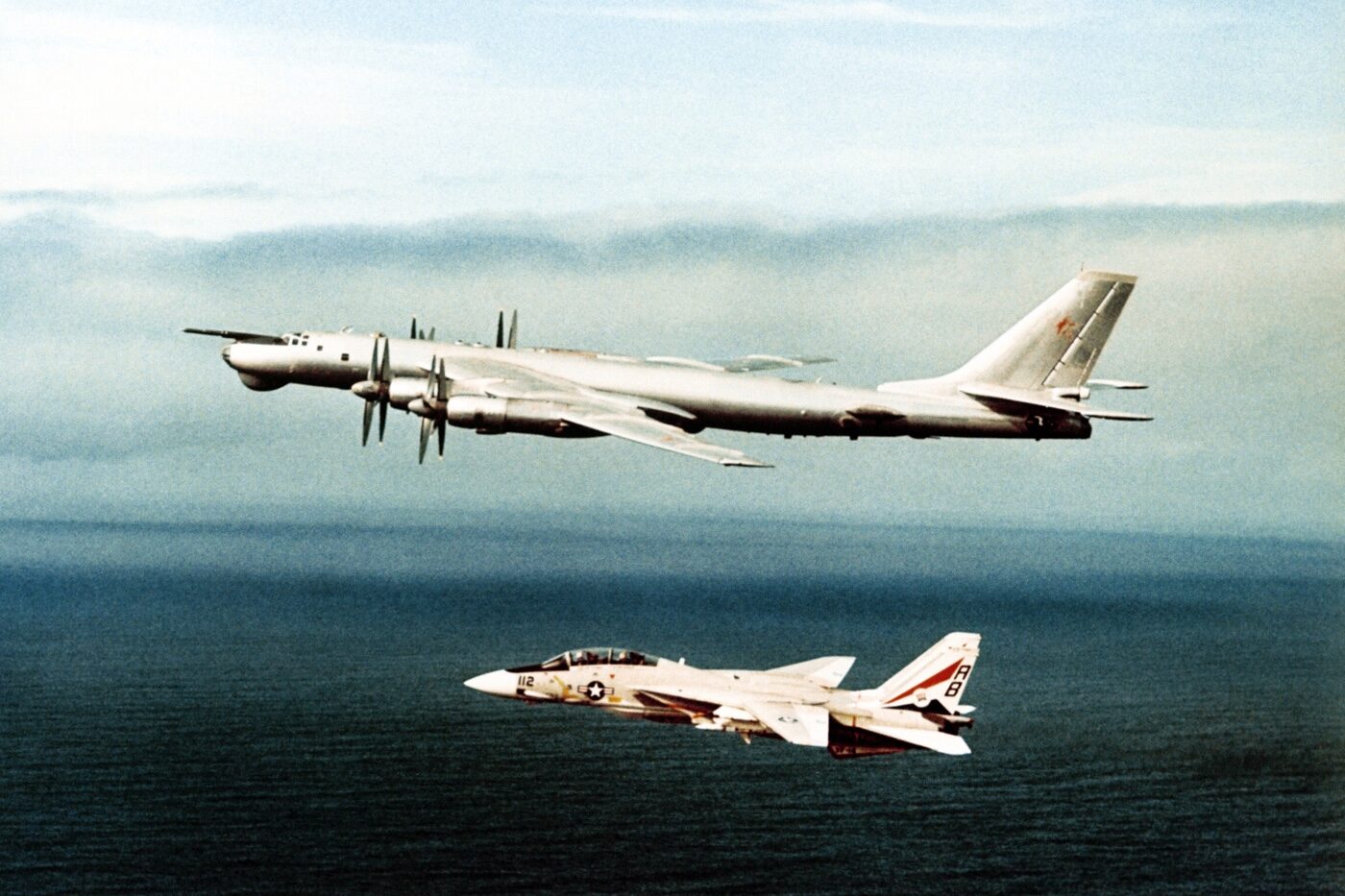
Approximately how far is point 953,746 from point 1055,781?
10306cm

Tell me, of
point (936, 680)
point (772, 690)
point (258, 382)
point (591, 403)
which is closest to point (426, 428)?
point (591, 403)

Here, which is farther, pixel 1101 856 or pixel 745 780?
pixel 745 780

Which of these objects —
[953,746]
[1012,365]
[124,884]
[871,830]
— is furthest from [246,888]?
[1012,365]

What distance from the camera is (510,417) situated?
192 ft

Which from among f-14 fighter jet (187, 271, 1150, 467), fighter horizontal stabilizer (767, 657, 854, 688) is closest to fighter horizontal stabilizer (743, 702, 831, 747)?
fighter horizontal stabilizer (767, 657, 854, 688)

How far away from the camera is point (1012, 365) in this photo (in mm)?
63750

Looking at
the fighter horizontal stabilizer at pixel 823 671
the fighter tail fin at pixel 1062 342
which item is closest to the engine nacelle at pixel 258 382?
the fighter tail fin at pixel 1062 342

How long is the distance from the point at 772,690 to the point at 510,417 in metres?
28.4

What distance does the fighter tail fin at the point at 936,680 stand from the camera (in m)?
82.7

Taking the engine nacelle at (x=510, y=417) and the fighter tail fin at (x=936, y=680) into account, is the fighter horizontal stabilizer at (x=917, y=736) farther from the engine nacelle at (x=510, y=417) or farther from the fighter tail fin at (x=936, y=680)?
the engine nacelle at (x=510, y=417)

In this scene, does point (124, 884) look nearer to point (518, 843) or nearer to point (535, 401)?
point (518, 843)

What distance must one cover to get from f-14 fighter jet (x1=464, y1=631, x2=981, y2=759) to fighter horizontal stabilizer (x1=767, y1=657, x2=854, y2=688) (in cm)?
6

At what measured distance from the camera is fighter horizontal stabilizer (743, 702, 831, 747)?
65500mm

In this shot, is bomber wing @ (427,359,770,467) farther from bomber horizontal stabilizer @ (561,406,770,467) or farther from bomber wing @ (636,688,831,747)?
bomber wing @ (636,688,831,747)
